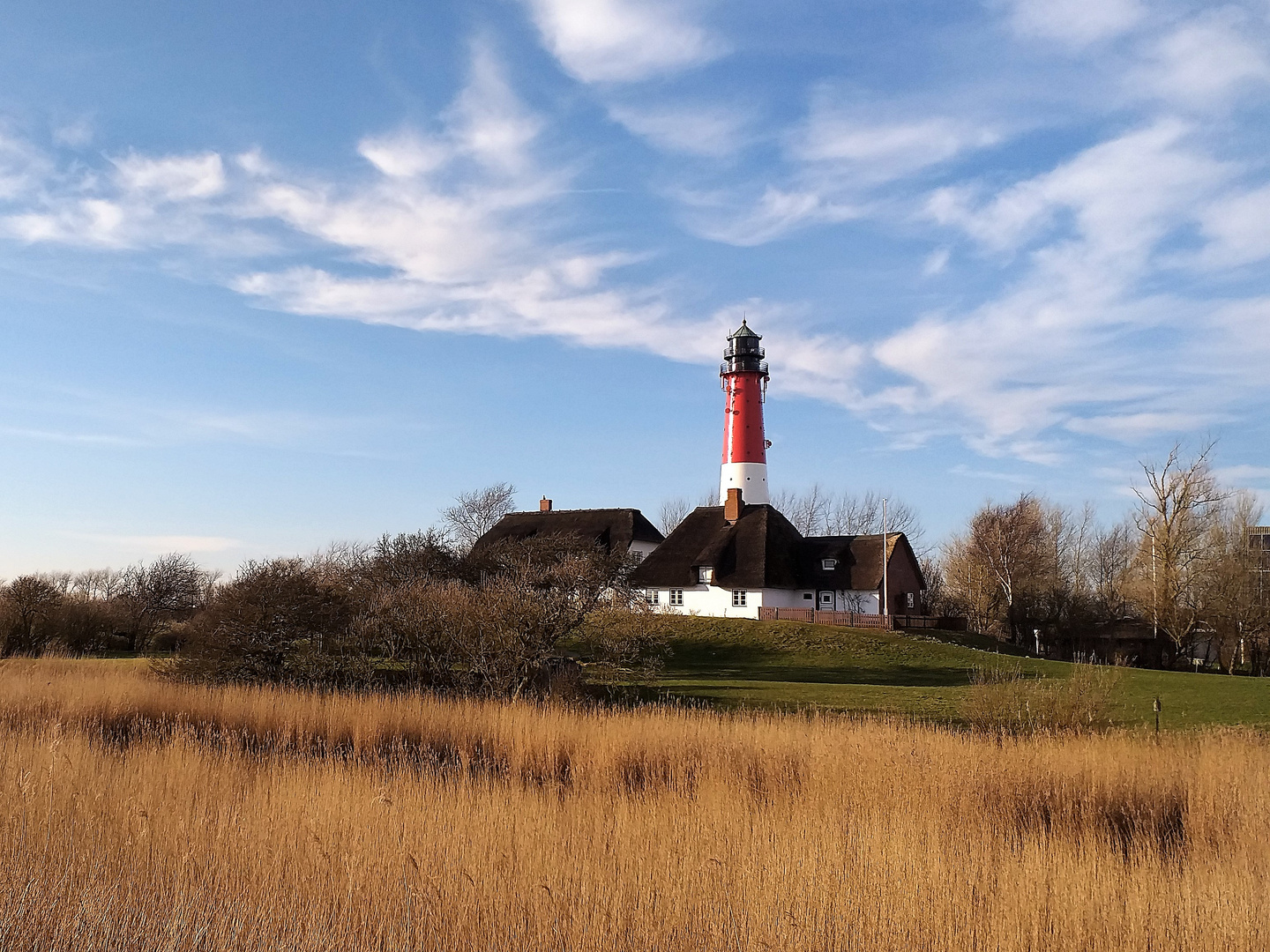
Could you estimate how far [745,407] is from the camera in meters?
52.2

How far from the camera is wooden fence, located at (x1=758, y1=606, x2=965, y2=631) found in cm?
4309

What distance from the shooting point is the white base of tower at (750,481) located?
2045 inches

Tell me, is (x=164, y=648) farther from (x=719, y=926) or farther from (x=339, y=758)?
(x=719, y=926)

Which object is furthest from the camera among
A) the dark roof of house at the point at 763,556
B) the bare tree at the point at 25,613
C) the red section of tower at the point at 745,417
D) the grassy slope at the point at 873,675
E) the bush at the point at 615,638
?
the red section of tower at the point at 745,417

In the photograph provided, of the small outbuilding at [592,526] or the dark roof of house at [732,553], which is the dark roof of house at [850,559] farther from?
the small outbuilding at [592,526]

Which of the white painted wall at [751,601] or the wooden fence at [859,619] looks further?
the white painted wall at [751,601]

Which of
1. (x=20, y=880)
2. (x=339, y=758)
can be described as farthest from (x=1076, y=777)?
(x=20, y=880)

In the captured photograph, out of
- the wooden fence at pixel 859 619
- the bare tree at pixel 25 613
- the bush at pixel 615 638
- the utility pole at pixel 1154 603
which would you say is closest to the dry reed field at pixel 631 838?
the bush at pixel 615 638

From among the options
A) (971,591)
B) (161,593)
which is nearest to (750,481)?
(971,591)

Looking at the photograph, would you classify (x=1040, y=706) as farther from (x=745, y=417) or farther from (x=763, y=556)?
(x=745, y=417)

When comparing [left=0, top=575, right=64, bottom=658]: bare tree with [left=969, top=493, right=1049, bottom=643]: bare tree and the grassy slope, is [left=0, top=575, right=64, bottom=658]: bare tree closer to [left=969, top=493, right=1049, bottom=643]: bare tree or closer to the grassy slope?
the grassy slope

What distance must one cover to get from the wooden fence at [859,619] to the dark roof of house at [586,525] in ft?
40.3

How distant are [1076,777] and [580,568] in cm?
1133

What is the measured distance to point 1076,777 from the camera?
34.3 feet
